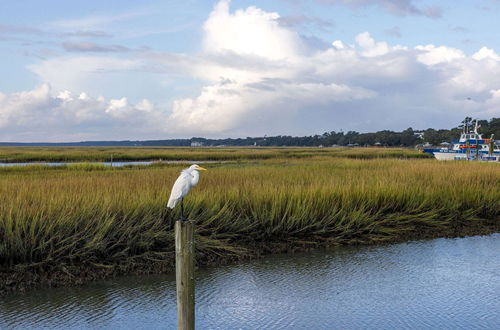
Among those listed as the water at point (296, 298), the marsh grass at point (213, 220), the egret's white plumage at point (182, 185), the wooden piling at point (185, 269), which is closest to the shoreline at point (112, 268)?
the marsh grass at point (213, 220)

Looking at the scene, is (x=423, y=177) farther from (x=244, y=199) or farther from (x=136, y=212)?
(x=136, y=212)

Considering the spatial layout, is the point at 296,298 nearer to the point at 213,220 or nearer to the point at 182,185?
the point at 182,185

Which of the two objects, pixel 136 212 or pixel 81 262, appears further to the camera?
pixel 136 212

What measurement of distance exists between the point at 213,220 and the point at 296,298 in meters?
3.00

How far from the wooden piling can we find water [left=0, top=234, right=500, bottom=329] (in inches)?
65.3

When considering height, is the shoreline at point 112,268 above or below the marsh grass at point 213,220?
below

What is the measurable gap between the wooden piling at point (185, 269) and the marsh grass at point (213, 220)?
3.72m

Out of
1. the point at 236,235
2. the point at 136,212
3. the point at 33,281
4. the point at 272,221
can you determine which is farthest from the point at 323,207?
the point at 33,281

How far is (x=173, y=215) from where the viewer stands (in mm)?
10305

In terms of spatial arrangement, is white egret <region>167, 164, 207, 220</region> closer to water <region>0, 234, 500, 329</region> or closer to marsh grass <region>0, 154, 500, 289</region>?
water <region>0, 234, 500, 329</region>

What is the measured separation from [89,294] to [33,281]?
0.96 metres

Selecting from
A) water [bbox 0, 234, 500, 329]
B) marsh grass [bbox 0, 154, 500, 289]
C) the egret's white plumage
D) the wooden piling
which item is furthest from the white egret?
marsh grass [bbox 0, 154, 500, 289]

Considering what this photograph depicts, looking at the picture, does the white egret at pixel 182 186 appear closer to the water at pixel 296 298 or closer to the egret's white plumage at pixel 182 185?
the egret's white plumage at pixel 182 185

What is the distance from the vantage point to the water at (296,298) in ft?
23.7
